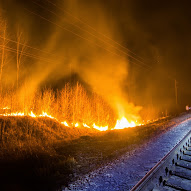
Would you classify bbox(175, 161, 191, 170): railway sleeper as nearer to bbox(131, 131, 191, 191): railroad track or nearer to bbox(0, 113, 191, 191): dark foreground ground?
bbox(131, 131, 191, 191): railroad track

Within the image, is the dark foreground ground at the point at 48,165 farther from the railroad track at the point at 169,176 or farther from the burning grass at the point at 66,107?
the burning grass at the point at 66,107

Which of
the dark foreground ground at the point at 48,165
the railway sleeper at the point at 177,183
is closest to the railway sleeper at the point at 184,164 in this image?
the railway sleeper at the point at 177,183

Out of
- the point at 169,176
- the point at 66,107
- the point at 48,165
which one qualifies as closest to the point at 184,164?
the point at 169,176

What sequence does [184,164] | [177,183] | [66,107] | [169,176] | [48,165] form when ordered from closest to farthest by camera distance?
[177,183] < [169,176] < [184,164] < [48,165] < [66,107]

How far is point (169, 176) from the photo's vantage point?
15.3 feet

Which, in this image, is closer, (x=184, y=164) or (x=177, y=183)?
(x=177, y=183)

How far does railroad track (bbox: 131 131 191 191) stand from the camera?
145 inches

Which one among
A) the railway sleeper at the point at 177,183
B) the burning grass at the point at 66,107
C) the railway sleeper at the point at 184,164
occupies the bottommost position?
the railway sleeper at the point at 177,183

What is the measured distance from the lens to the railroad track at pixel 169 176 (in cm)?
368

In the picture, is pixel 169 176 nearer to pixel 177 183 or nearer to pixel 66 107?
pixel 177 183

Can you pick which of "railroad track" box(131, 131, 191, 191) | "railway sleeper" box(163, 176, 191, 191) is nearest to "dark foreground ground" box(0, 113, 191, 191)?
"railroad track" box(131, 131, 191, 191)

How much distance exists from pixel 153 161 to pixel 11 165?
5.18 metres

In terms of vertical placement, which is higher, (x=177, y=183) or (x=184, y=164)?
(x=184, y=164)

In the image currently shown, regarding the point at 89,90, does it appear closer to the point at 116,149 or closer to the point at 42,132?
the point at 42,132
